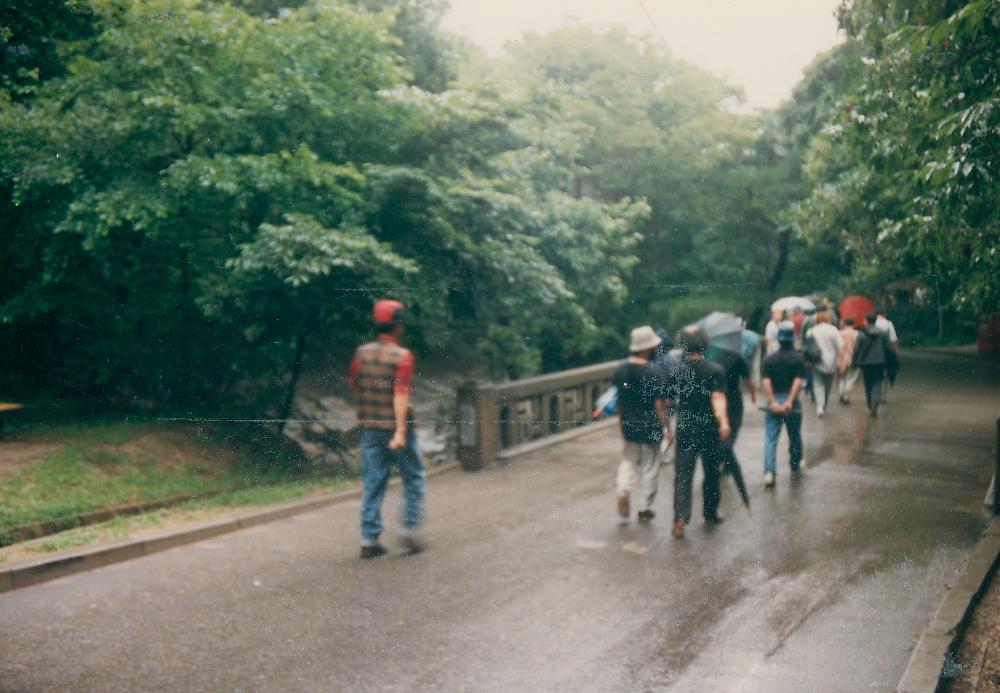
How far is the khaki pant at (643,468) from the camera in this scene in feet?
24.4

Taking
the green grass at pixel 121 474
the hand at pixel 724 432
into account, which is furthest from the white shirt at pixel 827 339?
the green grass at pixel 121 474

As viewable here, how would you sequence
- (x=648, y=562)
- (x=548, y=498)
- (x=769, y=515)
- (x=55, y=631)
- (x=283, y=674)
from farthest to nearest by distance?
(x=548, y=498) → (x=769, y=515) → (x=648, y=562) → (x=55, y=631) → (x=283, y=674)

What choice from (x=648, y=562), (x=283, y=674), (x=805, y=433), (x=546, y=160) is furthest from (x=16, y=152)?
(x=805, y=433)

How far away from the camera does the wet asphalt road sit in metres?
4.51

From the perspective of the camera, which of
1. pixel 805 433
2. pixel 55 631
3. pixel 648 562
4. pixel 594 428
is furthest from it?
pixel 594 428

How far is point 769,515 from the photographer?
7.45 m

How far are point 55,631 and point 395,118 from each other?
663cm

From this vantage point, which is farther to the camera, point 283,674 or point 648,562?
point 648,562

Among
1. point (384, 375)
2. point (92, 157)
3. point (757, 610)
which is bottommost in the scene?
point (757, 610)

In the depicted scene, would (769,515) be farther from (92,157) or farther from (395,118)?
(92,157)

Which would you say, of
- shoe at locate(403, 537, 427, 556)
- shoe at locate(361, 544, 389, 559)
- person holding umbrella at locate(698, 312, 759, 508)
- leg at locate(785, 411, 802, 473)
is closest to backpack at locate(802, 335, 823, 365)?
leg at locate(785, 411, 802, 473)

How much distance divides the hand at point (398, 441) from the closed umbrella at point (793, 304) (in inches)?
123

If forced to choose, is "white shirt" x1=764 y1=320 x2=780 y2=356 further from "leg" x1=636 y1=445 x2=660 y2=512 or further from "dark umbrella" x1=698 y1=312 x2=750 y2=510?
"leg" x1=636 y1=445 x2=660 y2=512

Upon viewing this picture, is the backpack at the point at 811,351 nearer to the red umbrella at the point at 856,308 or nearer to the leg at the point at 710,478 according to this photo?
the red umbrella at the point at 856,308
